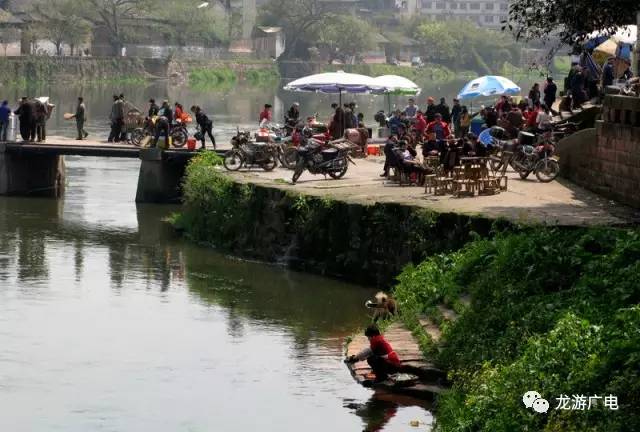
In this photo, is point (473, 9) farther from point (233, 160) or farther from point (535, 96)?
point (233, 160)

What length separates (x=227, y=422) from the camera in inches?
715

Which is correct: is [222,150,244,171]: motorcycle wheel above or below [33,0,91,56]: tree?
below

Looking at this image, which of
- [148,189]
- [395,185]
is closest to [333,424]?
[395,185]

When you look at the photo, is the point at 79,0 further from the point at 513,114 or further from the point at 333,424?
the point at 333,424

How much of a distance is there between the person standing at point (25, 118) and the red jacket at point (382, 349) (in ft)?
69.8

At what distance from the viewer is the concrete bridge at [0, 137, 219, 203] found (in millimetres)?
37000

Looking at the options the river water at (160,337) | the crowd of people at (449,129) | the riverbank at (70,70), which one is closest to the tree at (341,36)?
the riverbank at (70,70)

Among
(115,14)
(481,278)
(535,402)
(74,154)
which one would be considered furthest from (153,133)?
(115,14)

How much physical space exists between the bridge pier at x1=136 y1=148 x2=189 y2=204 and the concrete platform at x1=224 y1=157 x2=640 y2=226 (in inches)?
182

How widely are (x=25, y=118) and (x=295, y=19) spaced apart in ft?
315

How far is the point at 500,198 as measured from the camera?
2722cm

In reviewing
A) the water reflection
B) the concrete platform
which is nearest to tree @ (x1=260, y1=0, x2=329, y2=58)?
the water reflection

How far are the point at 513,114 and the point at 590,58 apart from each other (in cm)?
265

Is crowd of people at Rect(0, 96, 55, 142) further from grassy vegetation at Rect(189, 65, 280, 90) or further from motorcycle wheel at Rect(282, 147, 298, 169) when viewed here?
grassy vegetation at Rect(189, 65, 280, 90)
